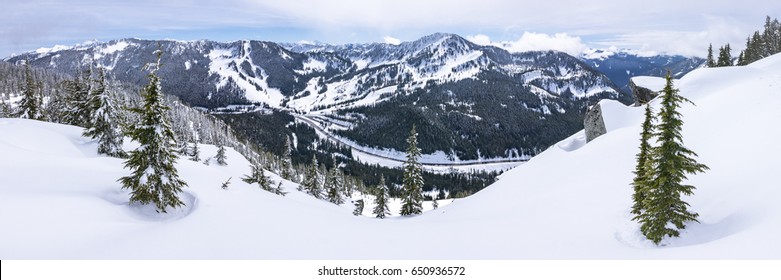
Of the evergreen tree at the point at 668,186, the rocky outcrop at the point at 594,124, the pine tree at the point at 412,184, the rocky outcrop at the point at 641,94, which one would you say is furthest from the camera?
the rocky outcrop at the point at 641,94

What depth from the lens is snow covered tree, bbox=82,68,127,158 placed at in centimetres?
3619

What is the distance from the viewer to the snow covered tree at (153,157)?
1934cm

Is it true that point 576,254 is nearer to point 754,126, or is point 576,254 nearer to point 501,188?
point 754,126

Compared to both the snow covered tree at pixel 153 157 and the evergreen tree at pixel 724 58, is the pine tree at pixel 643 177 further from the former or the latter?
the evergreen tree at pixel 724 58

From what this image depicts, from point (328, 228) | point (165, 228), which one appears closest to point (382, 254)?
point (328, 228)

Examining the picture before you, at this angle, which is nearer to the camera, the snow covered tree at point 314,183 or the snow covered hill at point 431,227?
the snow covered hill at point 431,227

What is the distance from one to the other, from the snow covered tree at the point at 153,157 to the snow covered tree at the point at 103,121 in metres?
21.7

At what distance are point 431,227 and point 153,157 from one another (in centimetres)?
1704

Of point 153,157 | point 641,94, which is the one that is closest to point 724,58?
point 641,94

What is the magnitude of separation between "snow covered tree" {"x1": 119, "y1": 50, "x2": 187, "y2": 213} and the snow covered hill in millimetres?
1023

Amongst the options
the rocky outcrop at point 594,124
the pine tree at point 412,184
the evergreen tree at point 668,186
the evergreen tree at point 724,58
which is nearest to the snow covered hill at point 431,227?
the evergreen tree at point 668,186

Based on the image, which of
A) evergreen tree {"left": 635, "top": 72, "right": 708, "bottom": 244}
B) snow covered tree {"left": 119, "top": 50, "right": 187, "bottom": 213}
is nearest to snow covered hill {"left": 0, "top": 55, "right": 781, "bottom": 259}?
evergreen tree {"left": 635, "top": 72, "right": 708, "bottom": 244}

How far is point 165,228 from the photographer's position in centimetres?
1678

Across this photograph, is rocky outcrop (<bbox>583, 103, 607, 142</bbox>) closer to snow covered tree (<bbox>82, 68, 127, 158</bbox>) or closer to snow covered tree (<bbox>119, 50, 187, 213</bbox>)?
snow covered tree (<bbox>119, 50, 187, 213</bbox>)
